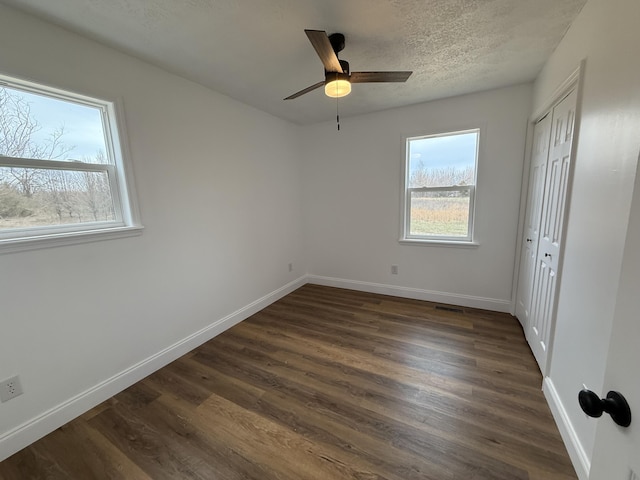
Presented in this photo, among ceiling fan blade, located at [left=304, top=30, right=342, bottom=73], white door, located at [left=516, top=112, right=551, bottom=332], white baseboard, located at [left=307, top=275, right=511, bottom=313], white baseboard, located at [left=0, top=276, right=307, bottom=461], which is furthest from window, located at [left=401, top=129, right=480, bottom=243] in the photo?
white baseboard, located at [left=0, top=276, right=307, bottom=461]

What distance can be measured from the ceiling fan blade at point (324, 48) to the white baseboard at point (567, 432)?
242cm

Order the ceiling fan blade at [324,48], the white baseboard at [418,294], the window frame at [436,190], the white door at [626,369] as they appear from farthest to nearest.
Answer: the white baseboard at [418,294] < the window frame at [436,190] < the ceiling fan blade at [324,48] < the white door at [626,369]

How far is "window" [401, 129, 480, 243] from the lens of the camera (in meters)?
3.05

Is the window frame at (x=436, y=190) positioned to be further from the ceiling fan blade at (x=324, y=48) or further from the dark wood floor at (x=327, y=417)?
the ceiling fan blade at (x=324, y=48)

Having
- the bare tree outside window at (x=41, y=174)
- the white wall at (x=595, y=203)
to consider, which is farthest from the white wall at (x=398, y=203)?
the bare tree outside window at (x=41, y=174)

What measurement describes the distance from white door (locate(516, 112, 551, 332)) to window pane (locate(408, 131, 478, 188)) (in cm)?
57

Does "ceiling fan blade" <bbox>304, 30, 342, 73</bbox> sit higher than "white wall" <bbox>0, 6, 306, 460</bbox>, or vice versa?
"ceiling fan blade" <bbox>304, 30, 342, 73</bbox>

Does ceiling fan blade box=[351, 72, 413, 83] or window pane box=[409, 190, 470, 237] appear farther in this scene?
window pane box=[409, 190, 470, 237]

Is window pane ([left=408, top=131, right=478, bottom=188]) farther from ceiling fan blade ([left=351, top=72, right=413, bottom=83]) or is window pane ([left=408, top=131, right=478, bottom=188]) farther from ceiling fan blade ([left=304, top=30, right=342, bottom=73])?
ceiling fan blade ([left=304, top=30, right=342, bottom=73])

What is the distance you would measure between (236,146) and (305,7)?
64.4 inches

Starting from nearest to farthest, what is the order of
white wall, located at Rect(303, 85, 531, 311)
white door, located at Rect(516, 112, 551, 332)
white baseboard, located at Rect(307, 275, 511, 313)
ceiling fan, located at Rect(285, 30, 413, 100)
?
ceiling fan, located at Rect(285, 30, 413, 100), white door, located at Rect(516, 112, 551, 332), white wall, located at Rect(303, 85, 531, 311), white baseboard, located at Rect(307, 275, 511, 313)

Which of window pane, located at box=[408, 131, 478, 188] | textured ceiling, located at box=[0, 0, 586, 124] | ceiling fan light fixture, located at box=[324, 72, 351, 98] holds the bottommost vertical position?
window pane, located at box=[408, 131, 478, 188]

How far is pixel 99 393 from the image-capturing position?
1.86 m

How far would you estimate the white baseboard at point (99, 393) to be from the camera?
152cm
